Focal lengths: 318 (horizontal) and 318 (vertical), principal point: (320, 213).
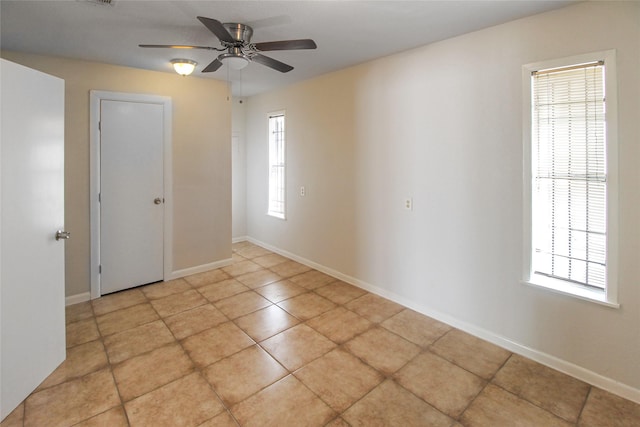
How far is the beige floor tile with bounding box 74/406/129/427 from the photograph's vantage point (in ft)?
5.98

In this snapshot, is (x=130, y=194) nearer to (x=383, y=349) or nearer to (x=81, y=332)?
(x=81, y=332)

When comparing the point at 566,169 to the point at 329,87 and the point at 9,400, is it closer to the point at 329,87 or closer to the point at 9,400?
the point at 329,87

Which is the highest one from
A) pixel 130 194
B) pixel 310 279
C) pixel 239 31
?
pixel 239 31

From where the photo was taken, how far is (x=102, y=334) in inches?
110

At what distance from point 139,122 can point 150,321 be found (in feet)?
7.37

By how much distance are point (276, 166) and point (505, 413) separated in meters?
4.27

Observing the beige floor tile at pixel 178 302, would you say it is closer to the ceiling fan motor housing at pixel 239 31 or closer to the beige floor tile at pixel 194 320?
the beige floor tile at pixel 194 320

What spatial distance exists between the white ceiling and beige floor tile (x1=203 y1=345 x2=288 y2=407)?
8.39 ft

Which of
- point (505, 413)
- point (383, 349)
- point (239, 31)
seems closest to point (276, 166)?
point (239, 31)

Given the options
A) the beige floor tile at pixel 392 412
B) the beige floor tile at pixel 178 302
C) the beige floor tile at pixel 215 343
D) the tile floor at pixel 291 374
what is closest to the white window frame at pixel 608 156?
the tile floor at pixel 291 374

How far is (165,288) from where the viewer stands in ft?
12.5

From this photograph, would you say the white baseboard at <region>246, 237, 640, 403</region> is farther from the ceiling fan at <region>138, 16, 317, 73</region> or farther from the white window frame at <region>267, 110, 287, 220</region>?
the ceiling fan at <region>138, 16, 317, 73</region>

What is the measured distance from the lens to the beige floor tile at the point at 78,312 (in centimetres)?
309

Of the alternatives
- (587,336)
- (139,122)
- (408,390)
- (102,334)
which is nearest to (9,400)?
(102,334)
